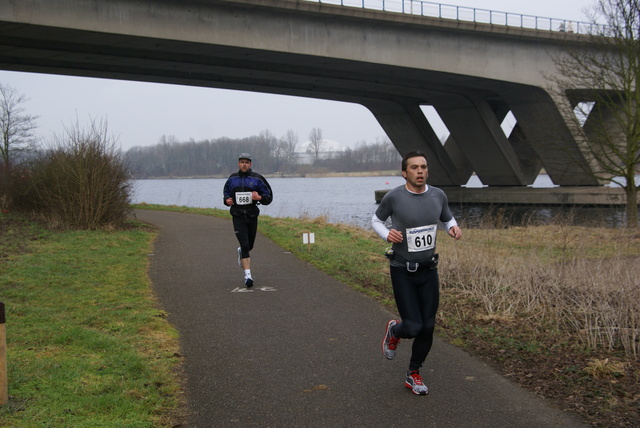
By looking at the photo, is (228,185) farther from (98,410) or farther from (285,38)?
(285,38)

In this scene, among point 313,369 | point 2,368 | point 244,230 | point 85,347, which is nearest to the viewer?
point 2,368

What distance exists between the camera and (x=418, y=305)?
5352 millimetres

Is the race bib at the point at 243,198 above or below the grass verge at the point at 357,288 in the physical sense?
above

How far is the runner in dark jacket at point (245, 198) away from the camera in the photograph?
398 inches

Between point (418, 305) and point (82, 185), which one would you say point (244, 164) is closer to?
point (418, 305)

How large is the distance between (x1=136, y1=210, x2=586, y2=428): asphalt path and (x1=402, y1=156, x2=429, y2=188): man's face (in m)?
1.71

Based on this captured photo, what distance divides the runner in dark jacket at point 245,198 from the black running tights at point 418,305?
201 inches

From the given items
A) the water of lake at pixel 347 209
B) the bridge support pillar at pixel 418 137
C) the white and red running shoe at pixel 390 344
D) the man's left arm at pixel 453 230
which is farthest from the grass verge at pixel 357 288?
the bridge support pillar at pixel 418 137

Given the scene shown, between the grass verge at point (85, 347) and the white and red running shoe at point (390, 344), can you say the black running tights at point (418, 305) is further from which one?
the grass verge at point (85, 347)

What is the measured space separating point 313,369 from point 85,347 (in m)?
2.29

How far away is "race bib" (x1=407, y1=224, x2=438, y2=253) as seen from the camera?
5.29 m

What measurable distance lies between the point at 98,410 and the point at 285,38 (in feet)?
89.5

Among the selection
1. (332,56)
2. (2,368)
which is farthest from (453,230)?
(332,56)

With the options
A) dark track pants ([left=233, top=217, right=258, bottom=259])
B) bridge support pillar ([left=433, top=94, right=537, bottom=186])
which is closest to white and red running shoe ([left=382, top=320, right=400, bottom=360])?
dark track pants ([left=233, top=217, right=258, bottom=259])
